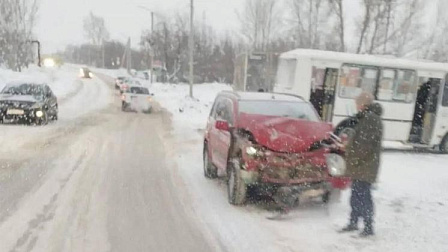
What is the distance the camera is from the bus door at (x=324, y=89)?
16781 mm

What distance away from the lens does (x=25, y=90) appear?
19.4 m

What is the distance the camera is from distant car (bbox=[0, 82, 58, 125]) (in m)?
Result: 17.8

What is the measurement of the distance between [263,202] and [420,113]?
11001mm

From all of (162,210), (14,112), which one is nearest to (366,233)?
(162,210)

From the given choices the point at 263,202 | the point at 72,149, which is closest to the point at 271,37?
the point at 72,149

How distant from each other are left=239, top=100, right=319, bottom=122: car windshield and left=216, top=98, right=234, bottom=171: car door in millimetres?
291

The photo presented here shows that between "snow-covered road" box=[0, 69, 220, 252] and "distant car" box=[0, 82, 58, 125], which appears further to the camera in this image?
"distant car" box=[0, 82, 58, 125]

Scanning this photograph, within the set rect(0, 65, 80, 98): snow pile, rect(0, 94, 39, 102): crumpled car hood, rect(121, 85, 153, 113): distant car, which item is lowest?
rect(0, 65, 80, 98): snow pile

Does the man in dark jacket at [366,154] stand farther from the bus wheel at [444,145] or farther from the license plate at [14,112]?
the license plate at [14,112]

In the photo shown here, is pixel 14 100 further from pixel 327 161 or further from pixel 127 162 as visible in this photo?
pixel 327 161

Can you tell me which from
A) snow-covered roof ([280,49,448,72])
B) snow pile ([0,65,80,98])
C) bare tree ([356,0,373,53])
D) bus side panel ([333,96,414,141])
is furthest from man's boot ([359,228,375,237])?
bare tree ([356,0,373,53])

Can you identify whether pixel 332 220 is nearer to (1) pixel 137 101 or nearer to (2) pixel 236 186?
(2) pixel 236 186

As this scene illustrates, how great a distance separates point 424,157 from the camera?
53.2 feet

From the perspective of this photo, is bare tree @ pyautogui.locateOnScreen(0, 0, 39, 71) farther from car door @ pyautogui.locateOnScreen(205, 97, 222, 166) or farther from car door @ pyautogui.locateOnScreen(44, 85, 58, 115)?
car door @ pyautogui.locateOnScreen(205, 97, 222, 166)
